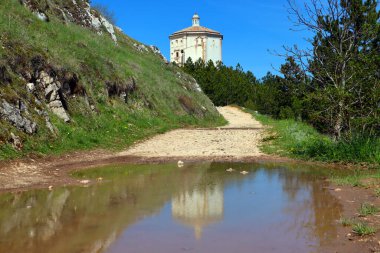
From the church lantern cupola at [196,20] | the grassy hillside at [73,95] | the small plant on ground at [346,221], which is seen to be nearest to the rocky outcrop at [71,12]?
the grassy hillside at [73,95]

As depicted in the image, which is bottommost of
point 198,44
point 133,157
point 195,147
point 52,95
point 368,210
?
point 368,210

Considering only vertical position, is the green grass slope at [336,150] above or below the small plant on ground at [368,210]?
above

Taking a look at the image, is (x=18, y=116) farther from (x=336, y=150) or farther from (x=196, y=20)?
(x=196, y=20)

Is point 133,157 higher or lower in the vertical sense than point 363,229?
higher

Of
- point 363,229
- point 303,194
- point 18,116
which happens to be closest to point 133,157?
point 18,116

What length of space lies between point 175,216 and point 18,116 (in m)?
8.44

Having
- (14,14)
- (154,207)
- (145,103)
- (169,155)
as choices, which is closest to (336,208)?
(154,207)

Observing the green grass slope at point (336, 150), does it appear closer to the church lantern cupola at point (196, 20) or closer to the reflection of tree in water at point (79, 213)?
the reflection of tree in water at point (79, 213)

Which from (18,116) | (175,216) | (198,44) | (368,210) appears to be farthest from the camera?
(198,44)

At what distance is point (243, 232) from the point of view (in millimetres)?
5570

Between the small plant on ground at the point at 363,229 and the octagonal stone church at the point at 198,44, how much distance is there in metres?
91.6

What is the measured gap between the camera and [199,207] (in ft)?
23.1

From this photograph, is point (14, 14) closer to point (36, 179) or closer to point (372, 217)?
point (36, 179)

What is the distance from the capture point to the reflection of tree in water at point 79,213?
5215 millimetres
